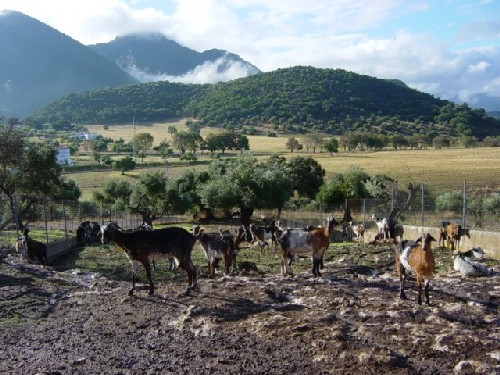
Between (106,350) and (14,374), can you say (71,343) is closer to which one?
(106,350)

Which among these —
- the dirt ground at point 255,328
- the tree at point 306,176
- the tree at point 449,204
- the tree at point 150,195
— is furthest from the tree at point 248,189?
the dirt ground at point 255,328

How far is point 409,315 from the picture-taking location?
10492mm

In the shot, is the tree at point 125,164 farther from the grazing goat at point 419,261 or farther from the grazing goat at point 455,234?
the grazing goat at point 419,261

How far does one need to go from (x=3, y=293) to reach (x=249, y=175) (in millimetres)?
32131

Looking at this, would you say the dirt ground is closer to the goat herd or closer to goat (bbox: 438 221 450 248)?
the goat herd

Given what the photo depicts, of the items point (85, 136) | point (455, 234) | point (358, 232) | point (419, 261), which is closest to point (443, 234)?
point (455, 234)

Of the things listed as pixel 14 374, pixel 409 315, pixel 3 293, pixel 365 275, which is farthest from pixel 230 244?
pixel 14 374

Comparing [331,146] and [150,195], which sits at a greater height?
[331,146]

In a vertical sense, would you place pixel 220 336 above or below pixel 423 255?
below

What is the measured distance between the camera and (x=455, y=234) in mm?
22703

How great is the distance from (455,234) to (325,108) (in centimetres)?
13835

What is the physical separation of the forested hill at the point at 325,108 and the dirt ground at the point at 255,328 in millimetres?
131194

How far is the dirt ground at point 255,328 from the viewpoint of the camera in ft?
27.5

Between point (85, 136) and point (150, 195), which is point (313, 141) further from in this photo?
point (85, 136)
